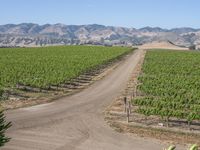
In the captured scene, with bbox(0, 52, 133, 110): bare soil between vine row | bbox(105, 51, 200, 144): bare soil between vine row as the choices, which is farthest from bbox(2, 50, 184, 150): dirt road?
bbox(0, 52, 133, 110): bare soil between vine row

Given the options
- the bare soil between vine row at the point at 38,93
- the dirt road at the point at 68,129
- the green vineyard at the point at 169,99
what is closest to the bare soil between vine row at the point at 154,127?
the green vineyard at the point at 169,99

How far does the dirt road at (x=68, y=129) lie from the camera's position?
2909 centimetres

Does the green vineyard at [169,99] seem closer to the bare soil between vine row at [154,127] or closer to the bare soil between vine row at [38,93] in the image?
the bare soil between vine row at [154,127]

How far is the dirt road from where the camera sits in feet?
95.5

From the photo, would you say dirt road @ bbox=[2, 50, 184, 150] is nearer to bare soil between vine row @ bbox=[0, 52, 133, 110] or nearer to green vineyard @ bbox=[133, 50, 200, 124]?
bare soil between vine row @ bbox=[0, 52, 133, 110]

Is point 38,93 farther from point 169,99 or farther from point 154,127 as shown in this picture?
point 154,127

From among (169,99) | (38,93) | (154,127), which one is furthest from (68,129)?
A: (38,93)

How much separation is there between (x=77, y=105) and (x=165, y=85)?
1713 cm

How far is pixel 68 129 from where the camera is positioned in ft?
109

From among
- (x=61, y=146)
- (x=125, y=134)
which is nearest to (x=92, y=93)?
(x=125, y=134)

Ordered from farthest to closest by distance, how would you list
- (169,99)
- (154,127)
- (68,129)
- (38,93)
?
(38,93), (169,99), (154,127), (68,129)

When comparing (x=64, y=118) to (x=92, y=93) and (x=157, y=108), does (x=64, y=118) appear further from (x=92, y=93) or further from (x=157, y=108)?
(x=92, y=93)

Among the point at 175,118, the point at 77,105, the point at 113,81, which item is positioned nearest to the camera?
the point at 175,118

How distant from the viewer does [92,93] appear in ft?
173
